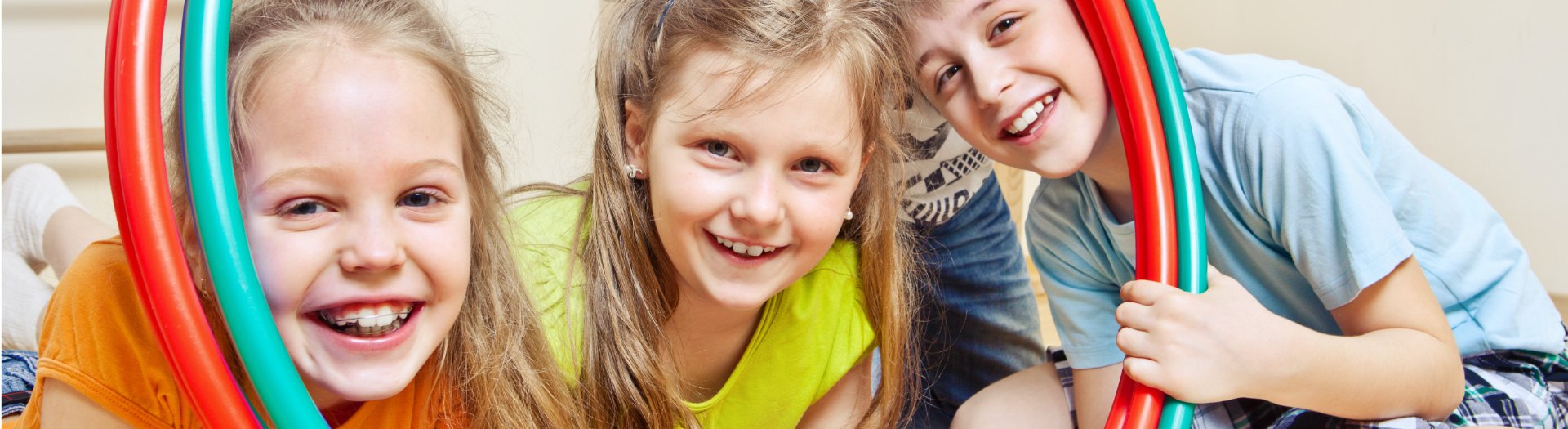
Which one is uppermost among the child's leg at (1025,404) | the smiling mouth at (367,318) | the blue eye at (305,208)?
the blue eye at (305,208)

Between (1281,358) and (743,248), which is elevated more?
(743,248)

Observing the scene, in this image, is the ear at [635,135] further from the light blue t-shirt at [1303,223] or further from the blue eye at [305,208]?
the light blue t-shirt at [1303,223]

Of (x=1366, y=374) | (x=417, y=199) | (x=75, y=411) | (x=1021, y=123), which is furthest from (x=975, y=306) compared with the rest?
(x=75, y=411)

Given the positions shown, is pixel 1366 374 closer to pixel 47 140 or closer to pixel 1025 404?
pixel 1025 404

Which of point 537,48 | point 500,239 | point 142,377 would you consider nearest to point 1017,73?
point 500,239

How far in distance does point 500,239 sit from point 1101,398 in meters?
0.70

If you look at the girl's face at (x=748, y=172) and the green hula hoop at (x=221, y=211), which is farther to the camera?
the girl's face at (x=748, y=172)

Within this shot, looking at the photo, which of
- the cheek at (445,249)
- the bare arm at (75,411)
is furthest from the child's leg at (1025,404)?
the bare arm at (75,411)

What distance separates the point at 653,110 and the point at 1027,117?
381 millimetres

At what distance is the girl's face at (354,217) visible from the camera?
0.96 metres

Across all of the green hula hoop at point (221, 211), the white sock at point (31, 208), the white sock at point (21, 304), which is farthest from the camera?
the white sock at point (31, 208)

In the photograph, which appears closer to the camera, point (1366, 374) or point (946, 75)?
point (1366, 374)

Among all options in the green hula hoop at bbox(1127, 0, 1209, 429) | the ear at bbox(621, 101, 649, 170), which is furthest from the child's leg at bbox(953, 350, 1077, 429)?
the ear at bbox(621, 101, 649, 170)

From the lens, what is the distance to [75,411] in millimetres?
1012
